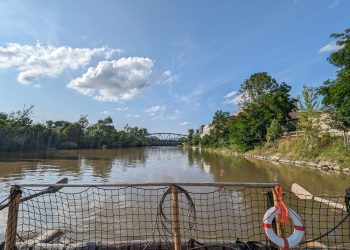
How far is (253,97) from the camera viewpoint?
126 ft

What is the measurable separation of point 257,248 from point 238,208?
494 cm

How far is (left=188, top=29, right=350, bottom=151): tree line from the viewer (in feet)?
56.9

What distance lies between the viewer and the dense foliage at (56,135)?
155 feet

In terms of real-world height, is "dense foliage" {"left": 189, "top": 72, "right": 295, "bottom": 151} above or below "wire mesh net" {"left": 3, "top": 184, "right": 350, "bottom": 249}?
above

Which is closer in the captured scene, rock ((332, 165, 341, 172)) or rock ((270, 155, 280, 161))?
rock ((332, 165, 341, 172))

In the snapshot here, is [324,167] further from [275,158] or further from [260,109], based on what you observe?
[260,109]

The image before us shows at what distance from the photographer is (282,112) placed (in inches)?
1326

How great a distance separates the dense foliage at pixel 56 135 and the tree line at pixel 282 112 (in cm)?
3279

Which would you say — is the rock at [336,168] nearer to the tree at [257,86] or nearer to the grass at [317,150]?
the grass at [317,150]

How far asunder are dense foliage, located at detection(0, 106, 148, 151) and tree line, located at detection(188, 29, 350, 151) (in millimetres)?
32788

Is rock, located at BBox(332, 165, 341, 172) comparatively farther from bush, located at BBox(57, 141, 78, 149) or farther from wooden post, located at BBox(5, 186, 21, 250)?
bush, located at BBox(57, 141, 78, 149)

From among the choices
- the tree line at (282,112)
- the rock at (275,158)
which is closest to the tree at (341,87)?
the tree line at (282,112)

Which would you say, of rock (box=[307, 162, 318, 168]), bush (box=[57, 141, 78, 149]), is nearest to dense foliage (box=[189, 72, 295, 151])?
rock (box=[307, 162, 318, 168])

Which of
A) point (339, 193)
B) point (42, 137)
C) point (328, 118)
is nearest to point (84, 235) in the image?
point (339, 193)
